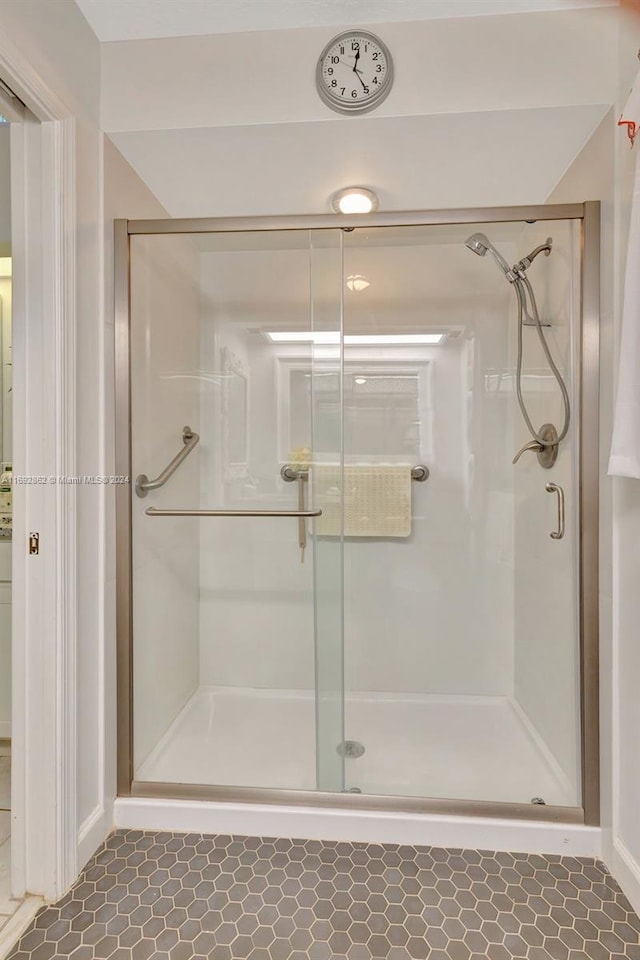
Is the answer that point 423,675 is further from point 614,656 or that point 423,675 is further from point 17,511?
point 17,511

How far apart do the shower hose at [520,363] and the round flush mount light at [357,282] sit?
1.78 feet

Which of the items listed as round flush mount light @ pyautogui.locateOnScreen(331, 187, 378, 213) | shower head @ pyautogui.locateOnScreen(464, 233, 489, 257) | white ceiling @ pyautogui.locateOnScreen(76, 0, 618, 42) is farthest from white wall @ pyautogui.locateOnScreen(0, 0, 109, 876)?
shower head @ pyautogui.locateOnScreen(464, 233, 489, 257)

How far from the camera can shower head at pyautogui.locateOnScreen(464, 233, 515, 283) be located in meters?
1.72

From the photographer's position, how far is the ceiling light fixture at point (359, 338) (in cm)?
185

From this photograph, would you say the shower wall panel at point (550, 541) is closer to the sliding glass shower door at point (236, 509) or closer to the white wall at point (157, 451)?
the sliding glass shower door at point (236, 509)

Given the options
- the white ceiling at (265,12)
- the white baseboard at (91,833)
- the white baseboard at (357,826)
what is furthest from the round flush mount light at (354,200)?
the white baseboard at (91,833)

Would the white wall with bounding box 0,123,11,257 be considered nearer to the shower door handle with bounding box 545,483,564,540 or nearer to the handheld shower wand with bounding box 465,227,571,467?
the handheld shower wand with bounding box 465,227,571,467

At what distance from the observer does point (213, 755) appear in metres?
1.80

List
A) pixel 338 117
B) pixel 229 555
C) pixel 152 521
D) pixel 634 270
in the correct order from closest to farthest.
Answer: pixel 634 270, pixel 338 117, pixel 152 521, pixel 229 555

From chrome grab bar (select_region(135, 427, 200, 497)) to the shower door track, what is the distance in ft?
0.24

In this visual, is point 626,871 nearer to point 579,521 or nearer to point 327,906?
point 327,906

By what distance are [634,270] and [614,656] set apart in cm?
100

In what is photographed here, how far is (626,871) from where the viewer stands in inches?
52.4

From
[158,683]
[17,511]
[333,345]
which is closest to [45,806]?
[158,683]
